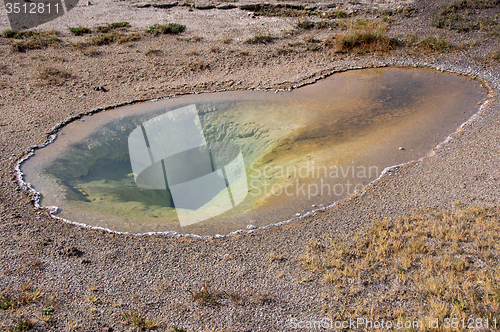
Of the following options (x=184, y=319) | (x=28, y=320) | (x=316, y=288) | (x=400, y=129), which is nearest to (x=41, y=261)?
(x=28, y=320)

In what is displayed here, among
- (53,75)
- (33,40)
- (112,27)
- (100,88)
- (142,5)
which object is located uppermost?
(142,5)

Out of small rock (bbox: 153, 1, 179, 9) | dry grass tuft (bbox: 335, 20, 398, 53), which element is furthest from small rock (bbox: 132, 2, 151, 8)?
dry grass tuft (bbox: 335, 20, 398, 53)

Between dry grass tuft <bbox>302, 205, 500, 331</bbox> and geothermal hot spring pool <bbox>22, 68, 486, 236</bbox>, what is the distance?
1.39 m

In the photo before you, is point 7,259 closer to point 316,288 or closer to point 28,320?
point 28,320

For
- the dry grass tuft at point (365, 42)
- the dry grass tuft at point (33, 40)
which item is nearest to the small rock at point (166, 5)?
the dry grass tuft at point (33, 40)

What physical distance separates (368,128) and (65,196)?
7147 mm

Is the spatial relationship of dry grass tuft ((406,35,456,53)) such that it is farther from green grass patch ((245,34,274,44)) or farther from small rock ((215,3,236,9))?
small rock ((215,3,236,9))

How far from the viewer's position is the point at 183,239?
5.65 meters

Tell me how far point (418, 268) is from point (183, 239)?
355 cm

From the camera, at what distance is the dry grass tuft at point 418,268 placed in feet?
13.3

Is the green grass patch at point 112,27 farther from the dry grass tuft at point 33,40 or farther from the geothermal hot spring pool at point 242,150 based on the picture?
the geothermal hot spring pool at point 242,150

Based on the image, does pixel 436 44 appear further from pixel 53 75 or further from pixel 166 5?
pixel 53 75

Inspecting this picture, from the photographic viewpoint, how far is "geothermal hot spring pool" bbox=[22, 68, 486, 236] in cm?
659

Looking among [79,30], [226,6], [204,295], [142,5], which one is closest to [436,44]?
[226,6]
